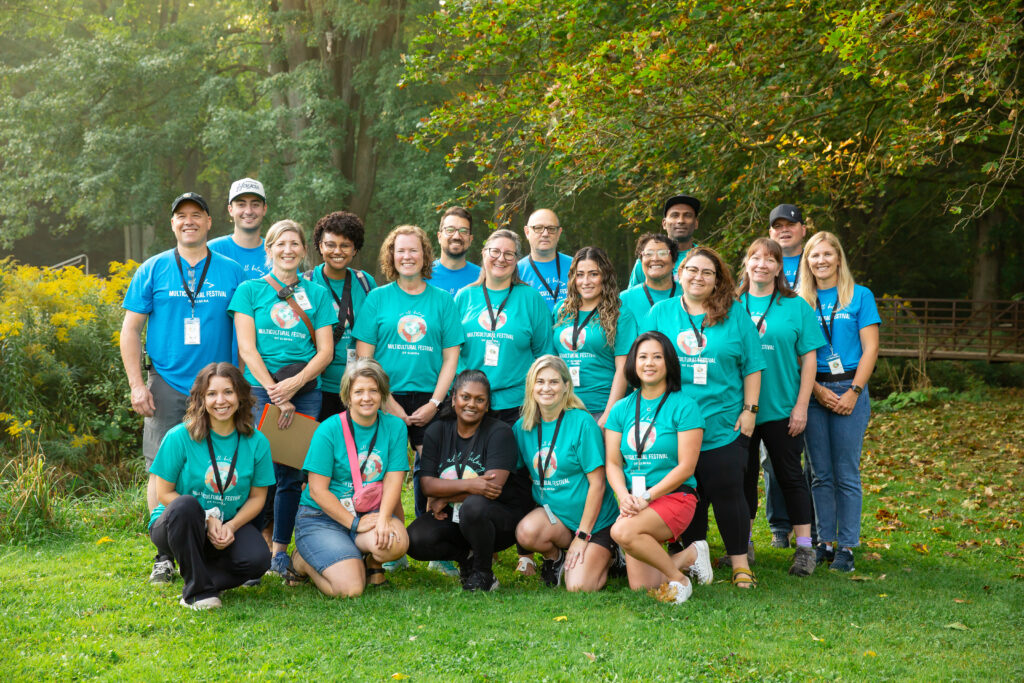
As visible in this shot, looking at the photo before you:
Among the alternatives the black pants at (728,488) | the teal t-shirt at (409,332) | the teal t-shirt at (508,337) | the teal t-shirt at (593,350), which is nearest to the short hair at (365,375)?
the teal t-shirt at (409,332)

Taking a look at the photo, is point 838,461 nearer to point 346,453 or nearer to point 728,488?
point 728,488

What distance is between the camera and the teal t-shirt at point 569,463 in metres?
5.05

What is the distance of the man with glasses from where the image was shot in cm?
579

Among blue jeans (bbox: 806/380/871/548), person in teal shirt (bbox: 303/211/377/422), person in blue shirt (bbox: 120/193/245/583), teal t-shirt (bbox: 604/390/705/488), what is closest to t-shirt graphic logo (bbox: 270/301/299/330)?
person in teal shirt (bbox: 303/211/377/422)

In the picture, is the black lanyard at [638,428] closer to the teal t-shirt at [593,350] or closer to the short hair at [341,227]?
the teal t-shirt at [593,350]

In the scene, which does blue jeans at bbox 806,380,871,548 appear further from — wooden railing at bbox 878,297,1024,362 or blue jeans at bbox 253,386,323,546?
wooden railing at bbox 878,297,1024,362

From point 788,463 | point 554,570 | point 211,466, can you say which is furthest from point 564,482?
point 211,466

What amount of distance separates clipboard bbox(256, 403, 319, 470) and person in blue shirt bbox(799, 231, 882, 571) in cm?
320

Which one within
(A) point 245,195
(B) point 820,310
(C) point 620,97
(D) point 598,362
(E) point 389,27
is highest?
(E) point 389,27

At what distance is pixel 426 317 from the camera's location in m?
5.35

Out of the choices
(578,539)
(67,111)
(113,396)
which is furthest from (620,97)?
(67,111)

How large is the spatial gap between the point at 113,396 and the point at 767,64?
7.76 meters

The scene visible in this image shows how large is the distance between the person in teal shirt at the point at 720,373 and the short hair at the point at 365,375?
5.50ft

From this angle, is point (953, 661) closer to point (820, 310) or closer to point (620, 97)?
point (820, 310)
